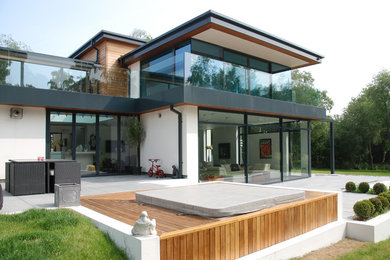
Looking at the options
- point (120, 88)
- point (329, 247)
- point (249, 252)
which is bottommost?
point (329, 247)

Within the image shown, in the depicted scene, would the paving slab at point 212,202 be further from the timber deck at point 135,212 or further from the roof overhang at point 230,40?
the roof overhang at point 230,40

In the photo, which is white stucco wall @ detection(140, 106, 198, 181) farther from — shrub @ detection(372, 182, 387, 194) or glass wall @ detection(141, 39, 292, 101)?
shrub @ detection(372, 182, 387, 194)

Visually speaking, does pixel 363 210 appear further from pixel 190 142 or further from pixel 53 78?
pixel 53 78

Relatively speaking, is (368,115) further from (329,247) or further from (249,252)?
(249,252)

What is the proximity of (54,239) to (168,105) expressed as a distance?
22.3ft

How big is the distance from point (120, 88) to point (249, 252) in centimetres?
905

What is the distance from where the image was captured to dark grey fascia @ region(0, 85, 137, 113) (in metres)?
9.48

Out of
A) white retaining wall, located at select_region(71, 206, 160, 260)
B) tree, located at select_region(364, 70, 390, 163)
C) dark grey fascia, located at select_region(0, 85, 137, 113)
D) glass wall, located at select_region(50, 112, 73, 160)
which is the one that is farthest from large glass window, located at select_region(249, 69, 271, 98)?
tree, located at select_region(364, 70, 390, 163)

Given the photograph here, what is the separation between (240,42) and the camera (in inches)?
473

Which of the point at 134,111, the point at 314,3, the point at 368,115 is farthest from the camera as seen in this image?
the point at 368,115

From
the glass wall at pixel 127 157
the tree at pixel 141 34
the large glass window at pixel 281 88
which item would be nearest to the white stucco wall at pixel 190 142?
the glass wall at pixel 127 157

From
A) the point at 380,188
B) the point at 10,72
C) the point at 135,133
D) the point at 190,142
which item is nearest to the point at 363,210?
the point at 380,188

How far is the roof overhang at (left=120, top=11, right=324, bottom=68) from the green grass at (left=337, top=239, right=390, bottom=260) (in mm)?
7409

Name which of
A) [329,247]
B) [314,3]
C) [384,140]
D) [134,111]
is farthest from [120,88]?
[384,140]
